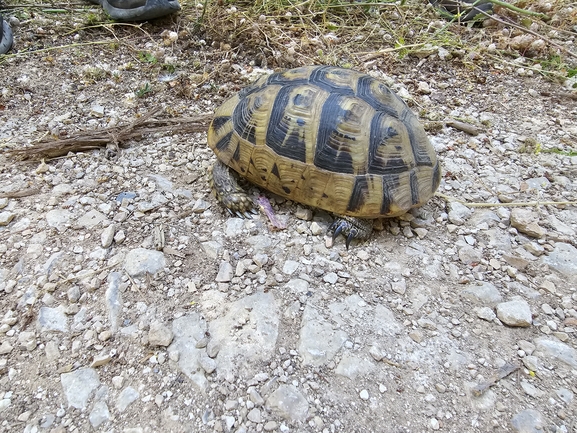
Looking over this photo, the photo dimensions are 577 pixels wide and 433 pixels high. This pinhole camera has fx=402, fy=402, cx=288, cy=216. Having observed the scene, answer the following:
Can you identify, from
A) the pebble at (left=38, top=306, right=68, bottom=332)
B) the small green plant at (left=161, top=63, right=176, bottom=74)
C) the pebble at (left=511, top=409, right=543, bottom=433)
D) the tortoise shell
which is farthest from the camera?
the small green plant at (left=161, top=63, right=176, bottom=74)

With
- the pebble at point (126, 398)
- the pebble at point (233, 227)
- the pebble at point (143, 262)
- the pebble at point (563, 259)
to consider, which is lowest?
the pebble at point (126, 398)

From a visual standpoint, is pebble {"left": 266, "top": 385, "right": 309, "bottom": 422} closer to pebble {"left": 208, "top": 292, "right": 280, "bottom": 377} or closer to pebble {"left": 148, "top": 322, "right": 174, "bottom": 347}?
pebble {"left": 208, "top": 292, "right": 280, "bottom": 377}

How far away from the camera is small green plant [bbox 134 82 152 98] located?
11.4 feet

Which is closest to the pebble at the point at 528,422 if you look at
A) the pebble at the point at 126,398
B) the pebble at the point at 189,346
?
the pebble at the point at 189,346

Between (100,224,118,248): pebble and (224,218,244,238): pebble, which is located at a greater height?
(224,218,244,238): pebble

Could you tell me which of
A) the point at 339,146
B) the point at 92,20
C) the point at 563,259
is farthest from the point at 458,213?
the point at 92,20

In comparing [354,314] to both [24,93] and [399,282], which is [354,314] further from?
[24,93]

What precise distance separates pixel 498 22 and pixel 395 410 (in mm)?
4568

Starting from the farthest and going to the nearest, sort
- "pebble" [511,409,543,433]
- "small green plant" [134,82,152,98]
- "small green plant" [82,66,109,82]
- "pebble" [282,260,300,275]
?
"small green plant" [82,66,109,82] → "small green plant" [134,82,152,98] → "pebble" [282,260,300,275] → "pebble" [511,409,543,433]

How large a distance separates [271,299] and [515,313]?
1.19 metres

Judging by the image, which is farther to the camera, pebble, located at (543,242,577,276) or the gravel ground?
pebble, located at (543,242,577,276)

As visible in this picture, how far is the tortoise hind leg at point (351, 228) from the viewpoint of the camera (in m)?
2.34

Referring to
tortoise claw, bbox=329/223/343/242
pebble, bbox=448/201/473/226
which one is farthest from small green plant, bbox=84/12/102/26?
pebble, bbox=448/201/473/226

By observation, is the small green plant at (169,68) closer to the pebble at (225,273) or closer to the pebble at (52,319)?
the pebble at (225,273)
